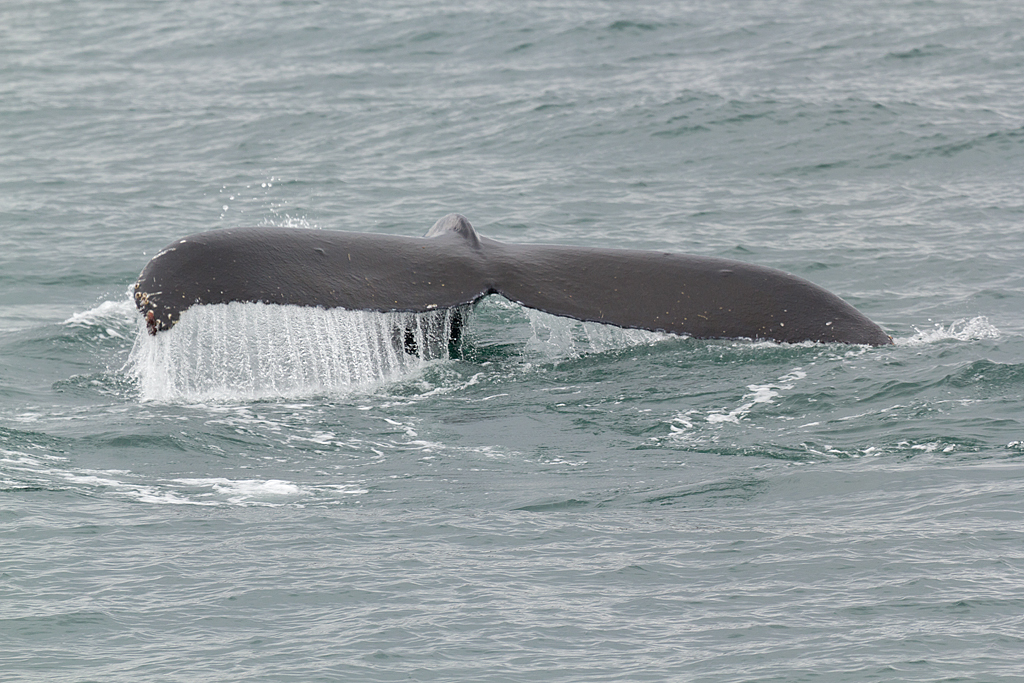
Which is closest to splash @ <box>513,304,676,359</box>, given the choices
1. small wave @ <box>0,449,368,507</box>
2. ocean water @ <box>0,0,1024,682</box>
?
ocean water @ <box>0,0,1024,682</box>

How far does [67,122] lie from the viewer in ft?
72.0

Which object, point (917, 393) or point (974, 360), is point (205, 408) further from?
point (974, 360)

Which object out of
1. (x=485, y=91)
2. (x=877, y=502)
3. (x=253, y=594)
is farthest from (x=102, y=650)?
(x=485, y=91)

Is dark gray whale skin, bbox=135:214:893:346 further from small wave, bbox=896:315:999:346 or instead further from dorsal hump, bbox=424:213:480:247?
small wave, bbox=896:315:999:346

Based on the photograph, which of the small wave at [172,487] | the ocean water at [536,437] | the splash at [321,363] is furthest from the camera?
the splash at [321,363]

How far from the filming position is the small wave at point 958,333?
33.2 ft

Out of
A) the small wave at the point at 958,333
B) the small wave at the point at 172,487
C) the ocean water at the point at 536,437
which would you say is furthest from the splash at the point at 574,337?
the small wave at the point at 172,487

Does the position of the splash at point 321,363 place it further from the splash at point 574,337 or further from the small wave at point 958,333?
the small wave at point 958,333

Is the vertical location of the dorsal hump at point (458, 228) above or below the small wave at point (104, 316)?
above

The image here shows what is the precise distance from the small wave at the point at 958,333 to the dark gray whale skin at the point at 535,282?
1.30m

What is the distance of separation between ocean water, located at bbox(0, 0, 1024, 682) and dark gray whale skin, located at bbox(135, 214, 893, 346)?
24 cm

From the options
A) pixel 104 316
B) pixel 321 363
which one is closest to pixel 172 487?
pixel 321 363

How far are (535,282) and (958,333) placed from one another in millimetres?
3788

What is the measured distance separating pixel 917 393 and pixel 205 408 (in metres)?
4.42
